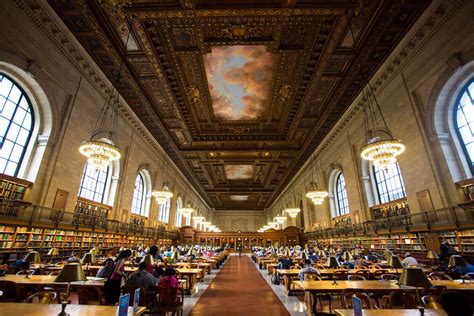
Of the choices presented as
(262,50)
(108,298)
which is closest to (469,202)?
(262,50)

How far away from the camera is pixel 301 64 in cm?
871

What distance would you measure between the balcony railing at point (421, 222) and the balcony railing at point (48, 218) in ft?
37.9

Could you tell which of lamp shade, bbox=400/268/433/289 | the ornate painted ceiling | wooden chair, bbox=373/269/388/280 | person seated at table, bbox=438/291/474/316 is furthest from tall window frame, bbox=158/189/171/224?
person seated at table, bbox=438/291/474/316

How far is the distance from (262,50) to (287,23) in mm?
1386

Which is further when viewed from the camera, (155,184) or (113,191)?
(155,184)

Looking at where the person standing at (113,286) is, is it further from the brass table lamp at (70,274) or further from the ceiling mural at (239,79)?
the ceiling mural at (239,79)

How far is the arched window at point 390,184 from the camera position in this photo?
9577mm

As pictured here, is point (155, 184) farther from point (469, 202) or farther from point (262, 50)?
point (469, 202)

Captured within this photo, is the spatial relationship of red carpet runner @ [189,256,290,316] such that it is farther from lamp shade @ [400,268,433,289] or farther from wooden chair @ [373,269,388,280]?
lamp shade @ [400,268,433,289]

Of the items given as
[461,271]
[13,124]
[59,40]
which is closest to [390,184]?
[461,271]

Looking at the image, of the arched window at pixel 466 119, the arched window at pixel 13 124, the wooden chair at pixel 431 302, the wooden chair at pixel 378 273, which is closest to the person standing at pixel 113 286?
the wooden chair at pixel 431 302

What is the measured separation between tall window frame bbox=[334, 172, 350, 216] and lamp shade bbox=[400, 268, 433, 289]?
12.1 metres

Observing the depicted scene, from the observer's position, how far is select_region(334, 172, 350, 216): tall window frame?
46.2ft

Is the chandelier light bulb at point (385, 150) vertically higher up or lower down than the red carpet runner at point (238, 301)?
higher up
